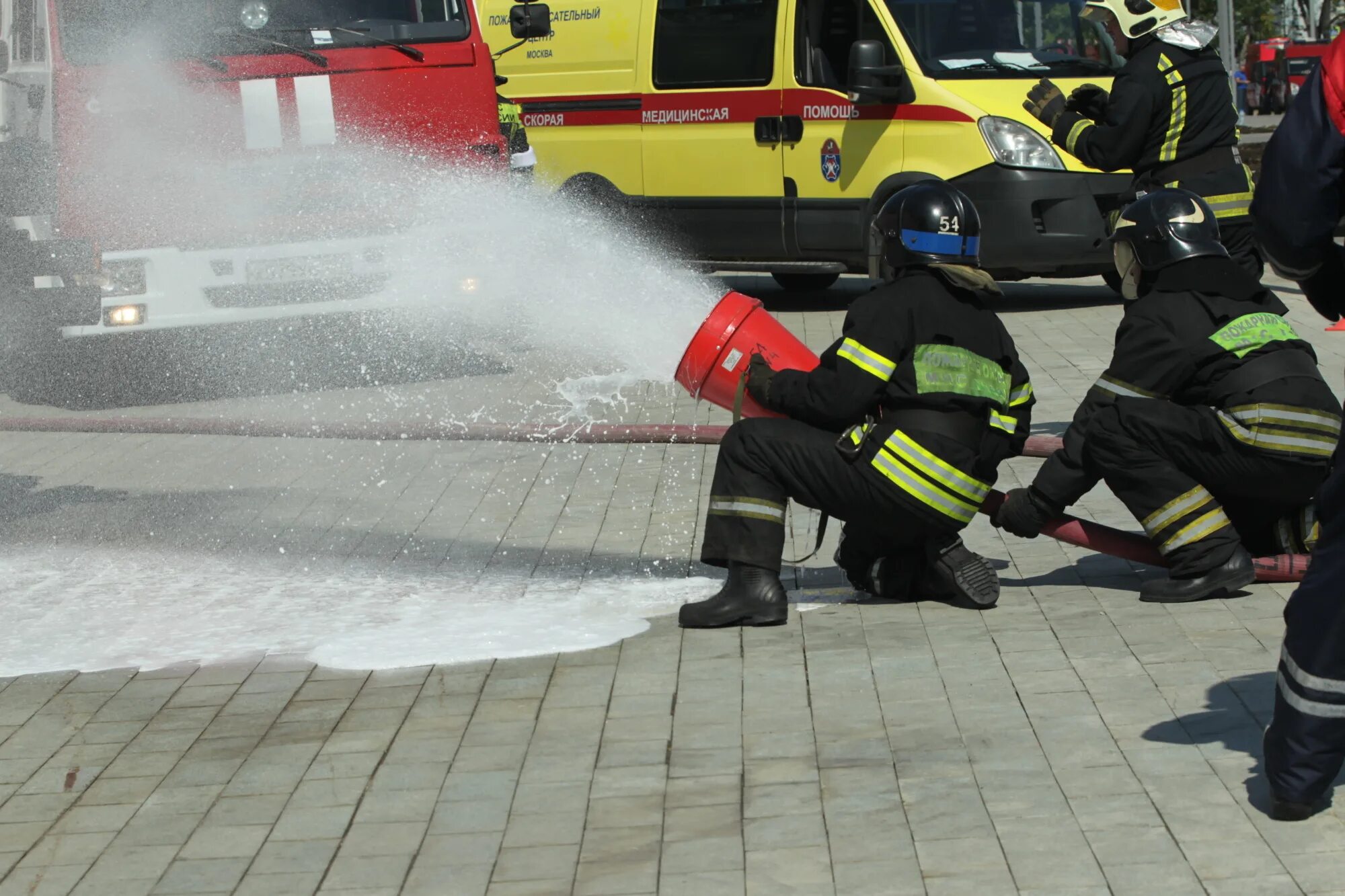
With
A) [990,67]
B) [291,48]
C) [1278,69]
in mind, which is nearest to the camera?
[291,48]

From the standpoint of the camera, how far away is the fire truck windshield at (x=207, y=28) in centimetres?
927

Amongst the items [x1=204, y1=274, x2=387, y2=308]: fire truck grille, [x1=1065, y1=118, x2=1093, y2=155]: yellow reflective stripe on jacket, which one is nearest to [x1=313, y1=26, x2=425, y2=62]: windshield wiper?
[x1=204, y1=274, x2=387, y2=308]: fire truck grille

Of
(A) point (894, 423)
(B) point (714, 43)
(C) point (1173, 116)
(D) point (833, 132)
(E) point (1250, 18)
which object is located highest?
(E) point (1250, 18)

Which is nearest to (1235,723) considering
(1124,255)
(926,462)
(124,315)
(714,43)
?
(926,462)

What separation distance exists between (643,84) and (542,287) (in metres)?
4.05

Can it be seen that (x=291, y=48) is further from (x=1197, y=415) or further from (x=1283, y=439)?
(x=1283, y=439)

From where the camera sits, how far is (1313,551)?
11.5 feet

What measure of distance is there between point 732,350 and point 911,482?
753 mm

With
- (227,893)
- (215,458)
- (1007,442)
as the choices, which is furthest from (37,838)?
(215,458)

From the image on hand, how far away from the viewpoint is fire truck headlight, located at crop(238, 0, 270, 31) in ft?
30.9

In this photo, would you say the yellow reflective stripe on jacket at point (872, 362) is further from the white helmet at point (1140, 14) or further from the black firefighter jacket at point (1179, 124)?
the white helmet at point (1140, 14)

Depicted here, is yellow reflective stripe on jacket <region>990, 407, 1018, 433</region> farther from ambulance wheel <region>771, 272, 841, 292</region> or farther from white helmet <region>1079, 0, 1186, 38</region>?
ambulance wheel <region>771, 272, 841, 292</region>

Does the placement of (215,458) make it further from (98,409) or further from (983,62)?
(983,62)

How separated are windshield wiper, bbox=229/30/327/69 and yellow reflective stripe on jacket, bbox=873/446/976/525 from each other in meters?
5.59
